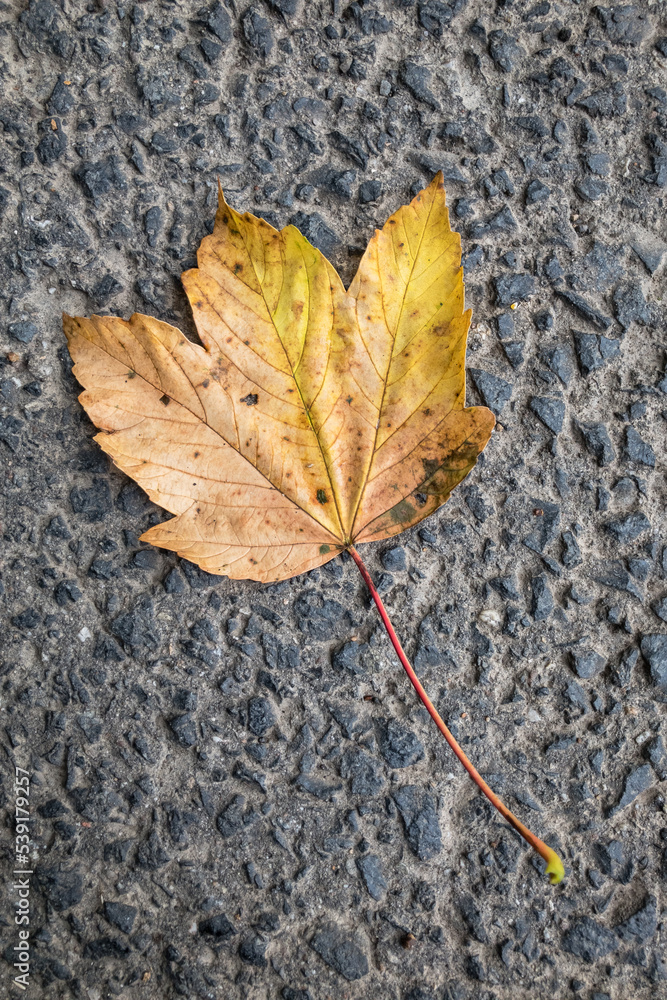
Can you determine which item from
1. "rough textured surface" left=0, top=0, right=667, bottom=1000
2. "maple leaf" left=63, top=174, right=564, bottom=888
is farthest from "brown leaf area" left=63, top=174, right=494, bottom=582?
"rough textured surface" left=0, top=0, right=667, bottom=1000

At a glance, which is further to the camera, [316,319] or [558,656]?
[558,656]

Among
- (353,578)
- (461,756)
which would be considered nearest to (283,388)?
(353,578)

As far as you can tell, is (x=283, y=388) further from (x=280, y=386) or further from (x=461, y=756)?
(x=461, y=756)

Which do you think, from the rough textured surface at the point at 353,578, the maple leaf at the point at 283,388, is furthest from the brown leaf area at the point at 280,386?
the rough textured surface at the point at 353,578

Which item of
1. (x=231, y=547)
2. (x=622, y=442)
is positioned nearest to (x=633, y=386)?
(x=622, y=442)

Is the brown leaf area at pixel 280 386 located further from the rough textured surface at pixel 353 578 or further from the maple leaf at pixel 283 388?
the rough textured surface at pixel 353 578

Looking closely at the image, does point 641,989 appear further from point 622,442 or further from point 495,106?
point 495,106
